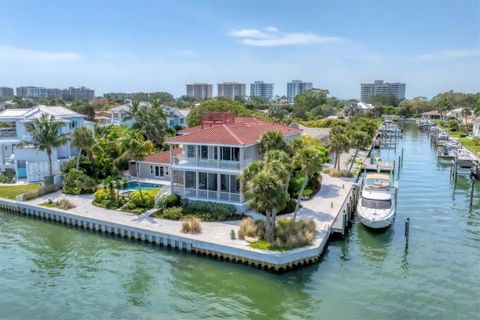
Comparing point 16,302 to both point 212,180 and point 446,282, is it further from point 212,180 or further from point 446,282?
point 446,282

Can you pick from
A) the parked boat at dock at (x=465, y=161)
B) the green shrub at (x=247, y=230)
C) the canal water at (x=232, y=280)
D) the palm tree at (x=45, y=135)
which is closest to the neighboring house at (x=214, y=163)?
the green shrub at (x=247, y=230)

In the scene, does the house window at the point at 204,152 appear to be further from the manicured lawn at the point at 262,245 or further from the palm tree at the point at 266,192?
the manicured lawn at the point at 262,245

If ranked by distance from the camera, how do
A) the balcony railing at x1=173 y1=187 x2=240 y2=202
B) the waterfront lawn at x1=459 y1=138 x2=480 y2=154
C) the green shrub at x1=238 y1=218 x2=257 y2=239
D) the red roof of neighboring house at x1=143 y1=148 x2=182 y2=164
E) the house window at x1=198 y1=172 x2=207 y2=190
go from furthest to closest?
the waterfront lawn at x1=459 y1=138 x2=480 y2=154 → the red roof of neighboring house at x1=143 y1=148 x2=182 y2=164 → the house window at x1=198 y1=172 x2=207 y2=190 → the balcony railing at x1=173 y1=187 x2=240 y2=202 → the green shrub at x1=238 y1=218 x2=257 y2=239

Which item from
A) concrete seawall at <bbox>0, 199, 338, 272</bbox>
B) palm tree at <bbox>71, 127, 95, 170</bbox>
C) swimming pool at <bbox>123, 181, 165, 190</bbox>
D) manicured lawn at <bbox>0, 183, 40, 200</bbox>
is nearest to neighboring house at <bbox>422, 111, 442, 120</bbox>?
swimming pool at <bbox>123, 181, 165, 190</bbox>

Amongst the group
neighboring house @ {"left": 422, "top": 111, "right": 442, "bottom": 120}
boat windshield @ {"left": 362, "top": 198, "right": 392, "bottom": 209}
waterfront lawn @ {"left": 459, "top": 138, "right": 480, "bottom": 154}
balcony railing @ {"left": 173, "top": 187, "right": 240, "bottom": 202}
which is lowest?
boat windshield @ {"left": 362, "top": 198, "right": 392, "bottom": 209}

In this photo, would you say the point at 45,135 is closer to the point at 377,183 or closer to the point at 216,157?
the point at 216,157

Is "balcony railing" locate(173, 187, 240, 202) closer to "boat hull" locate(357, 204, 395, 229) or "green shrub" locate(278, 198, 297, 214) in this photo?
"green shrub" locate(278, 198, 297, 214)
